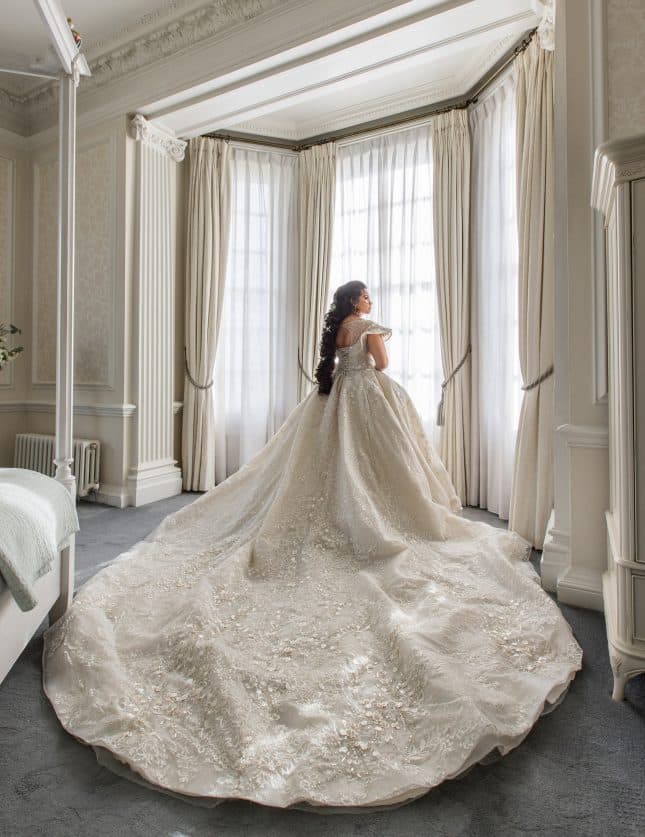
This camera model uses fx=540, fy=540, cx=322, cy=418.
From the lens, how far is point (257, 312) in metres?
5.94

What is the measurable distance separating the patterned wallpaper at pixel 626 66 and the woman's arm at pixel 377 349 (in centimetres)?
175

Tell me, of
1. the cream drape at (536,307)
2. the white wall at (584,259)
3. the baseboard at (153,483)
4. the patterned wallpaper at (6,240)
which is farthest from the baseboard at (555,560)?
the patterned wallpaper at (6,240)

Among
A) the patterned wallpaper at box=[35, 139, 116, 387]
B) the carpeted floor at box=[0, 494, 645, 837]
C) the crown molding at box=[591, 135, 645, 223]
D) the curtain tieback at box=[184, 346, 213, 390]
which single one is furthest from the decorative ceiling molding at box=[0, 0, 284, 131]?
the carpeted floor at box=[0, 494, 645, 837]

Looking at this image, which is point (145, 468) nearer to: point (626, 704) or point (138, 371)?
point (138, 371)

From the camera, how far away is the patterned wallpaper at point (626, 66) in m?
2.49

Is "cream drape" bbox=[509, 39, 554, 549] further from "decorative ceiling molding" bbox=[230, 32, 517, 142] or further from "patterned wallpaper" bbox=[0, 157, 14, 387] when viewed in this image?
"patterned wallpaper" bbox=[0, 157, 14, 387]

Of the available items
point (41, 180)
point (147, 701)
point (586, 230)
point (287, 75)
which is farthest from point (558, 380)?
point (41, 180)

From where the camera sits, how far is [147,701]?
5.63 feet

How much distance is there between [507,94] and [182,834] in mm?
5057

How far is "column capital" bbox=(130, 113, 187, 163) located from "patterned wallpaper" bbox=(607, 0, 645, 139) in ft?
12.9

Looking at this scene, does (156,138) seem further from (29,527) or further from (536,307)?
(29,527)

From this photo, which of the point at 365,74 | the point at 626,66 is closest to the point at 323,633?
the point at 626,66

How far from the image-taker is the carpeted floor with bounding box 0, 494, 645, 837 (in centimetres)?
130

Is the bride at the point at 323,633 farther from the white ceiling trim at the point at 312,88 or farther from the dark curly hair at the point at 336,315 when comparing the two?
the white ceiling trim at the point at 312,88
